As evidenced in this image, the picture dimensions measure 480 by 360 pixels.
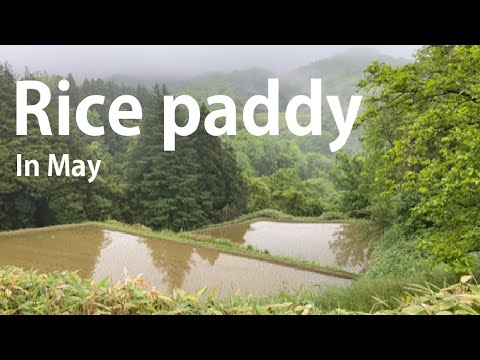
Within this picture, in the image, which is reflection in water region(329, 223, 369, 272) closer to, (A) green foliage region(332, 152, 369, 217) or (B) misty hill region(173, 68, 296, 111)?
(A) green foliage region(332, 152, 369, 217)

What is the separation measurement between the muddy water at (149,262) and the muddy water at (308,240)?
146 cm

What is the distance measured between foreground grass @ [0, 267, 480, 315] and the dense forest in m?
2.09

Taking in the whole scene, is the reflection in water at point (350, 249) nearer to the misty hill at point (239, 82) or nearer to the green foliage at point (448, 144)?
the green foliage at point (448, 144)

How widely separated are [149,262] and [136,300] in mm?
9035

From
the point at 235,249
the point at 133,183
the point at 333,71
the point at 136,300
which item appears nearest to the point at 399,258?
the point at 235,249

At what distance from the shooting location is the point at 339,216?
1606 cm

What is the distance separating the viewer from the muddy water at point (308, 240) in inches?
446

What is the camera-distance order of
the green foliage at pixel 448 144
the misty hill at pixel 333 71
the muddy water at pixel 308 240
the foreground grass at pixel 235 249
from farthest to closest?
the misty hill at pixel 333 71 < the muddy water at pixel 308 240 < the foreground grass at pixel 235 249 < the green foliage at pixel 448 144

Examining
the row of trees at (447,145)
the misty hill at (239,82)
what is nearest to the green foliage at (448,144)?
the row of trees at (447,145)

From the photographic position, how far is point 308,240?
13281mm

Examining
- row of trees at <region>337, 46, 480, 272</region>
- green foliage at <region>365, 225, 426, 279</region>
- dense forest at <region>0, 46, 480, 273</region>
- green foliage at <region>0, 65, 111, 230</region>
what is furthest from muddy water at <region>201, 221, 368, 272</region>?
row of trees at <region>337, 46, 480, 272</region>
